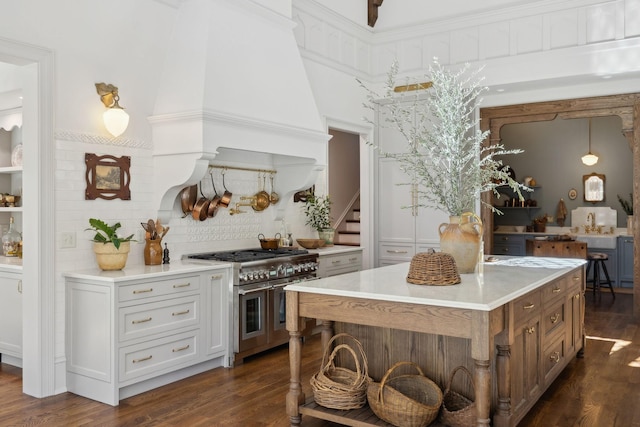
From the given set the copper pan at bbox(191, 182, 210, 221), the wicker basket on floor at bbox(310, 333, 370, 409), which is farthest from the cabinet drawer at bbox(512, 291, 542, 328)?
the copper pan at bbox(191, 182, 210, 221)

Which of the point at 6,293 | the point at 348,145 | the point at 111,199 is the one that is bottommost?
the point at 6,293

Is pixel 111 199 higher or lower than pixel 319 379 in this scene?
higher

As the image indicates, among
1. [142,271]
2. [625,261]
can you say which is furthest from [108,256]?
[625,261]

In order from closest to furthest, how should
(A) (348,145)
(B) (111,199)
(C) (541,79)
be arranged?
(B) (111,199) < (C) (541,79) < (A) (348,145)

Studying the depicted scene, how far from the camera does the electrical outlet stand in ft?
13.8

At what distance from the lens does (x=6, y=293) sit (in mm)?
4656

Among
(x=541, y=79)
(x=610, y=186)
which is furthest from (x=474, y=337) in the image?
(x=610, y=186)

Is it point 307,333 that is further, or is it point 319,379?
point 307,333

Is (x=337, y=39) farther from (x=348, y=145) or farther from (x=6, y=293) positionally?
(x=6, y=293)

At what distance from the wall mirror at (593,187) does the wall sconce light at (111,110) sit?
8513mm

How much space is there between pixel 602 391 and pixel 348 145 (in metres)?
6.21

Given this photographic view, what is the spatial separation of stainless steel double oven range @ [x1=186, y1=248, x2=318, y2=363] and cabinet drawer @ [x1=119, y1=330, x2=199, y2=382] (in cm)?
46

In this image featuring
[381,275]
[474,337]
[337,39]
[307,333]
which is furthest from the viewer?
[337,39]

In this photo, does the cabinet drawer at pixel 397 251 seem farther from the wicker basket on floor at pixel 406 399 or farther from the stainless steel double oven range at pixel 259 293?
the wicker basket on floor at pixel 406 399
